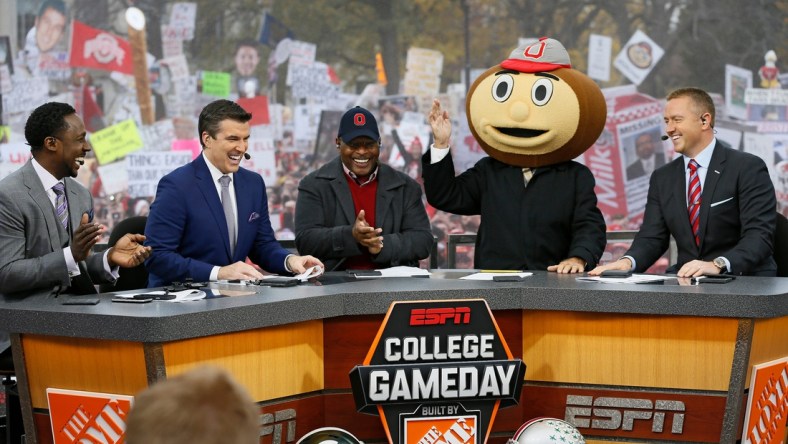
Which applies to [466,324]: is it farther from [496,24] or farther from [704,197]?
[496,24]

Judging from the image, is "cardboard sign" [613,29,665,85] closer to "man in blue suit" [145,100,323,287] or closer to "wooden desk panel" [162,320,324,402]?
"man in blue suit" [145,100,323,287]

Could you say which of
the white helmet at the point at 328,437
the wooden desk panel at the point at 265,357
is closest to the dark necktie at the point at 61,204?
the wooden desk panel at the point at 265,357

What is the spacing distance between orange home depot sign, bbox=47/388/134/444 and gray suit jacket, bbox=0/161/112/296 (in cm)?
52

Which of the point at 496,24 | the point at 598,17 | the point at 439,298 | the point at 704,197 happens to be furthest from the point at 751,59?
the point at 439,298

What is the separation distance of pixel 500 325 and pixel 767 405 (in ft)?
3.37

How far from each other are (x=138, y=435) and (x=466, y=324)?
2.61 meters

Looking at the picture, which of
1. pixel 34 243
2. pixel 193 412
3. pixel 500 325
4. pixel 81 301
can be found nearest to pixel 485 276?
pixel 500 325

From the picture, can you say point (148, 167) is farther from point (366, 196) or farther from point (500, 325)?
point (500, 325)

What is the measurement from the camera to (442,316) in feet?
12.8

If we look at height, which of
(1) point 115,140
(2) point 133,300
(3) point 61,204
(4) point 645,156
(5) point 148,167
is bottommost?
(5) point 148,167

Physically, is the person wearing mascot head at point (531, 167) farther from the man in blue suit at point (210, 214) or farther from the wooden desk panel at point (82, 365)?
the wooden desk panel at point (82, 365)

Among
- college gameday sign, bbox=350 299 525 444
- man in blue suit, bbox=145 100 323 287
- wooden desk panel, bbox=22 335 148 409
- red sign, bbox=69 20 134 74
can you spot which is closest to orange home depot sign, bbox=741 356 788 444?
college gameday sign, bbox=350 299 525 444

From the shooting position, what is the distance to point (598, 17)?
30.9ft

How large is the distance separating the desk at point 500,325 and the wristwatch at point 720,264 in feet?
0.52
